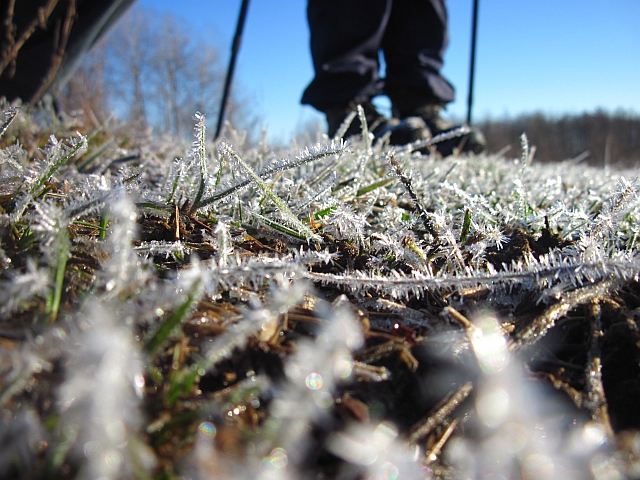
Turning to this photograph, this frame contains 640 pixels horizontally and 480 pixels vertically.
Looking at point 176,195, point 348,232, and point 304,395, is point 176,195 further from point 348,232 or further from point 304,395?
point 304,395

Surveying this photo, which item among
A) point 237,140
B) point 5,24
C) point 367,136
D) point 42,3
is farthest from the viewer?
point 42,3

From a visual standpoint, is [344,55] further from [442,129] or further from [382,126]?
[442,129]

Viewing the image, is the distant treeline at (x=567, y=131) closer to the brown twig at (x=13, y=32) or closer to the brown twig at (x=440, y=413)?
the brown twig at (x=13, y=32)

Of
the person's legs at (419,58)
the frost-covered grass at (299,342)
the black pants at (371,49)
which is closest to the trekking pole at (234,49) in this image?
the black pants at (371,49)

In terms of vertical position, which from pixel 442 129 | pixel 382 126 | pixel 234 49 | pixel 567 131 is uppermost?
pixel 234 49

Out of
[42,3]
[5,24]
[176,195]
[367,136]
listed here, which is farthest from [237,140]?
[42,3]

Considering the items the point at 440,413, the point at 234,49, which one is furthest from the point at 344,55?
the point at 440,413
